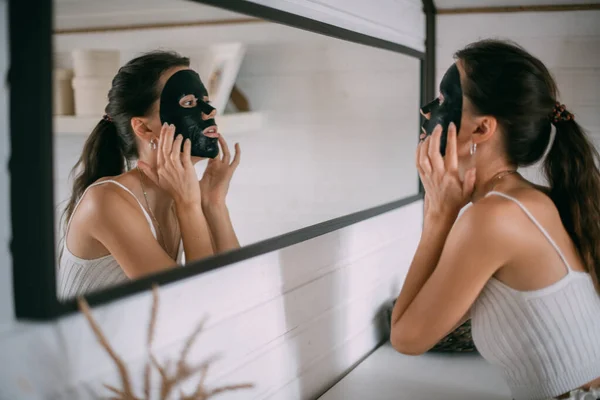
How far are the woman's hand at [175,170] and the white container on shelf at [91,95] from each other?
0.15m

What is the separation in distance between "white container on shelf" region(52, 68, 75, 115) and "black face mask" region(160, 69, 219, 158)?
23cm

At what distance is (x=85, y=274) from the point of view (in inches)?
37.8

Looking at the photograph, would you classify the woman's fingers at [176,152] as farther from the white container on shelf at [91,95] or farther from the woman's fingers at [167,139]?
the white container on shelf at [91,95]

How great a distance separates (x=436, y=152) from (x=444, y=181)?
0.07 m

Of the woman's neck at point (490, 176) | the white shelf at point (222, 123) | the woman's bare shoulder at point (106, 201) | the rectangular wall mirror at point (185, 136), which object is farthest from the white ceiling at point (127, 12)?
the woman's neck at point (490, 176)

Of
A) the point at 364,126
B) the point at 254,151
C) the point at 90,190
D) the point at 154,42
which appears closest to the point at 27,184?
the point at 90,190

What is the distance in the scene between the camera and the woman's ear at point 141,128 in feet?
3.45

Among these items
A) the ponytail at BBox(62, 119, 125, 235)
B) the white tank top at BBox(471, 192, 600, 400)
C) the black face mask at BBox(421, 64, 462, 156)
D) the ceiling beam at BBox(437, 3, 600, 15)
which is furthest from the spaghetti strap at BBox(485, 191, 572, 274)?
the ceiling beam at BBox(437, 3, 600, 15)

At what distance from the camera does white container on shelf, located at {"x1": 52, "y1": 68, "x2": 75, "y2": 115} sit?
87cm

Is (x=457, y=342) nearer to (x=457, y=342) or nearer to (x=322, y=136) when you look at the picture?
(x=457, y=342)

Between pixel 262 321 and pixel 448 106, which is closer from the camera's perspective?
pixel 262 321

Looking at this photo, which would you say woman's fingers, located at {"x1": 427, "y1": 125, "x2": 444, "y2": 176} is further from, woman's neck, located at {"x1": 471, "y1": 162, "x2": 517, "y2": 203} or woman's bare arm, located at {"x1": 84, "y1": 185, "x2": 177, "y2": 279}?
woman's bare arm, located at {"x1": 84, "y1": 185, "x2": 177, "y2": 279}

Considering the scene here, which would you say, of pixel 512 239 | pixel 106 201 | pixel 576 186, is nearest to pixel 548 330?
pixel 512 239

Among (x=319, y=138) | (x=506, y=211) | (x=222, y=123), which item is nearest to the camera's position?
(x=222, y=123)
